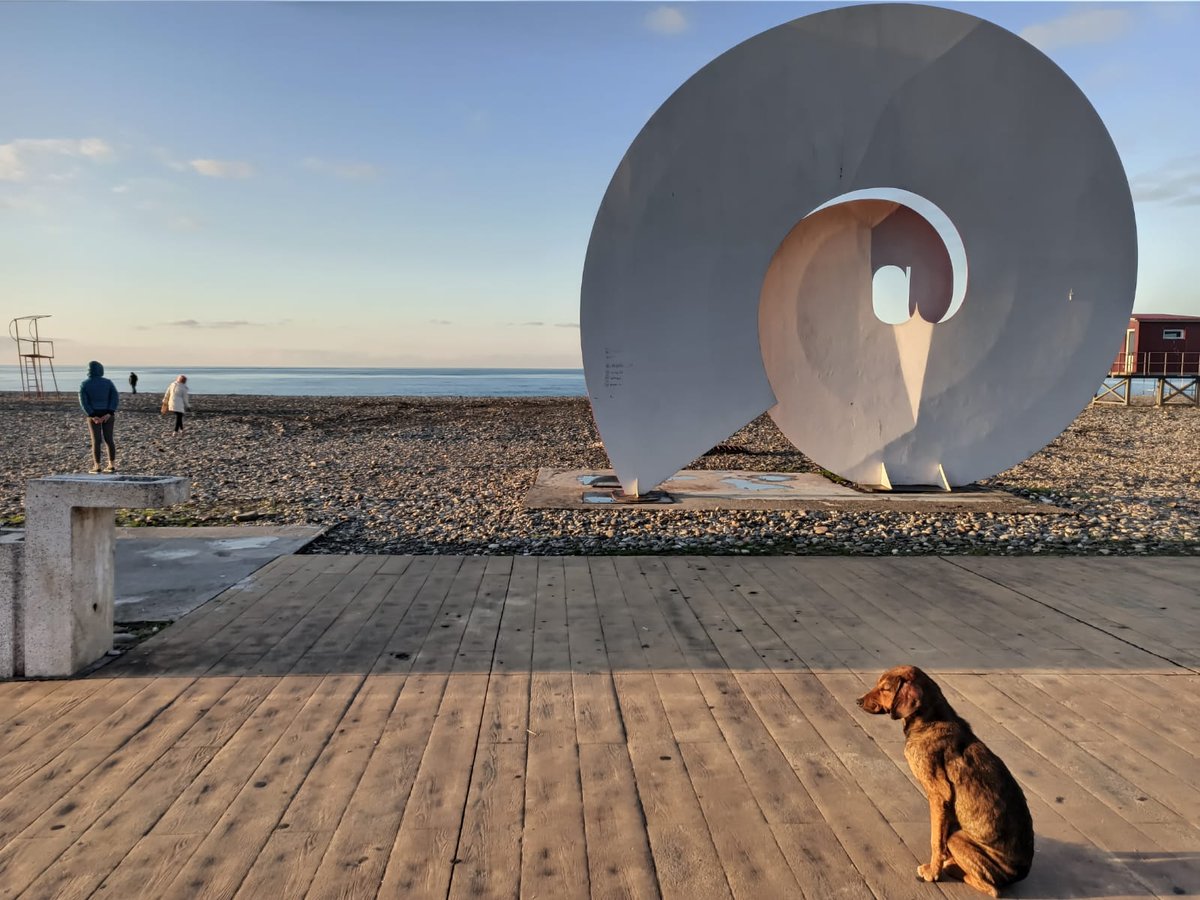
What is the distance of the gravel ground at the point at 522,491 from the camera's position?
7.11 metres

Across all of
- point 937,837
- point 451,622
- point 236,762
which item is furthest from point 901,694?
point 451,622

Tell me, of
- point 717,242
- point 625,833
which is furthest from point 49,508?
point 717,242

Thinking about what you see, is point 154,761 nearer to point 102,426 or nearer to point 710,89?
point 710,89

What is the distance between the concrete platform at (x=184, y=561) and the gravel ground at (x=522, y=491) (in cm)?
47

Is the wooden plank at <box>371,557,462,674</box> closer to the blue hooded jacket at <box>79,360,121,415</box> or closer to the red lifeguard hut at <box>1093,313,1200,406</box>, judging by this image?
the blue hooded jacket at <box>79,360,121,415</box>

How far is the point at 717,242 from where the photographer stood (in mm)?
7801

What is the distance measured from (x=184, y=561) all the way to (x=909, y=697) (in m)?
5.33

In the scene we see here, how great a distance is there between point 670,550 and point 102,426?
8212 millimetres

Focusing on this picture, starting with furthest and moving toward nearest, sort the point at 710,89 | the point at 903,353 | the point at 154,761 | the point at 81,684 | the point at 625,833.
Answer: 1. the point at 903,353
2. the point at 710,89
3. the point at 81,684
4. the point at 154,761
5. the point at 625,833

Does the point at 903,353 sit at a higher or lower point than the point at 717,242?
lower

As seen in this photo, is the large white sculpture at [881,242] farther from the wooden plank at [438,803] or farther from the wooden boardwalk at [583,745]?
the wooden plank at [438,803]

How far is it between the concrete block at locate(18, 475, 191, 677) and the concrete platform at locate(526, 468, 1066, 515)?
15.6ft

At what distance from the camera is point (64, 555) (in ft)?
12.5

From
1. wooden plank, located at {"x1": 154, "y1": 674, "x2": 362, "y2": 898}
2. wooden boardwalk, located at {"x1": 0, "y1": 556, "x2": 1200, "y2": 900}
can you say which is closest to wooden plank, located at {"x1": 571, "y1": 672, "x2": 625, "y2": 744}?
wooden boardwalk, located at {"x1": 0, "y1": 556, "x2": 1200, "y2": 900}
